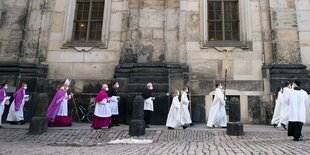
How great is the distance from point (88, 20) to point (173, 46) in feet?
14.7

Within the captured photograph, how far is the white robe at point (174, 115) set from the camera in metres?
9.78

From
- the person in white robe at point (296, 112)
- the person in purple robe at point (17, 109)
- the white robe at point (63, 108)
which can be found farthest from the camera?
the person in purple robe at point (17, 109)

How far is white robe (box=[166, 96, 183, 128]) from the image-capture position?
978cm

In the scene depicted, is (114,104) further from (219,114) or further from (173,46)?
(219,114)

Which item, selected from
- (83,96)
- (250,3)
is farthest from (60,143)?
(250,3)

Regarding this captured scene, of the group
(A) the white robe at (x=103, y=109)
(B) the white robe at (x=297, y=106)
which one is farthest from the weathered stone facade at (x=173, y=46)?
(B) the white robe at (x=297, y=106)

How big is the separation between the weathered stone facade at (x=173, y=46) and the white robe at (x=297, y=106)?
359 cm

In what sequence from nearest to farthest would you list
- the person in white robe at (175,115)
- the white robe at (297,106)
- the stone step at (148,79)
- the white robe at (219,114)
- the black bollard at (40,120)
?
1. the white robe at (297,106)
2. the black bollard at (40,120)
3. the person in white robe at (175,115)
4. the white robe at (219,114)
5. the stone step at (148,79)

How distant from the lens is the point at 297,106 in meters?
7.79

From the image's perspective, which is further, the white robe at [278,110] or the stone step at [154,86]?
the stone step at [154,86]

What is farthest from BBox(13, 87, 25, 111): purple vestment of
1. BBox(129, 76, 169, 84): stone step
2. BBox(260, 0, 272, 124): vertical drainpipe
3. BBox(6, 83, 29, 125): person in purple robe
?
BBox(260, 0, 272, 124): vertical drainpipe

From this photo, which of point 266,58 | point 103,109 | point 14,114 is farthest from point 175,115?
point 14,114

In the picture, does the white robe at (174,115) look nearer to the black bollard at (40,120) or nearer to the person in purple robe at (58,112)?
the person in purple robe at (58,112)

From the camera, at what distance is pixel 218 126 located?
34.0ft
